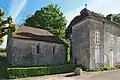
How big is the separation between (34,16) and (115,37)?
2309 centimetres

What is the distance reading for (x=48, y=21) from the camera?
54500 millimetres

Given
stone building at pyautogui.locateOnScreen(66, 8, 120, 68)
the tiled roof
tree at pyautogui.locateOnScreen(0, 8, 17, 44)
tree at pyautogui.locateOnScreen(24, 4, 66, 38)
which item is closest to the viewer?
tree at pyautogui.locateOnScreen(0, 8, 17, 44)

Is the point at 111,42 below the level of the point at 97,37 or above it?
below

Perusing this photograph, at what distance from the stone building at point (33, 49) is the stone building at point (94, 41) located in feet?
9.97

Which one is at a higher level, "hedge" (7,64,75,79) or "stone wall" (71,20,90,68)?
"stone wall" (71,20,90,68)

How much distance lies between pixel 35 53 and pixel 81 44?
778 cm

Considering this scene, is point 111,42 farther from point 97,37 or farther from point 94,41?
point 94,41

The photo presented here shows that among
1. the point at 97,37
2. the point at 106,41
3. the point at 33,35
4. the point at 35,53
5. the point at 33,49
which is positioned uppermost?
the point at 33,35

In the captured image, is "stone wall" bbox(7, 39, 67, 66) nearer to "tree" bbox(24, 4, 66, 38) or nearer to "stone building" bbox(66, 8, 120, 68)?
"stone building" bbox(66, 8, 120, 68)

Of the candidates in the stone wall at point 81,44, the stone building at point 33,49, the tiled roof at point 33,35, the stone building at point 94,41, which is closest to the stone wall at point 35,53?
the stone building at point 33,49

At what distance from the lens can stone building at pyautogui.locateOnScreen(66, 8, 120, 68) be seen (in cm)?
3553

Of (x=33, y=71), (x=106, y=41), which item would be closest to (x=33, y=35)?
(x=33, y=71)

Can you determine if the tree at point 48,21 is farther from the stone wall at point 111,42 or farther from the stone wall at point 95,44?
the stone wall at point 95,44

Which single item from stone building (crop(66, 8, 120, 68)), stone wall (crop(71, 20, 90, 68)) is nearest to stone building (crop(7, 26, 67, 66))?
stone building (crop(66, 8, 120, 68))
